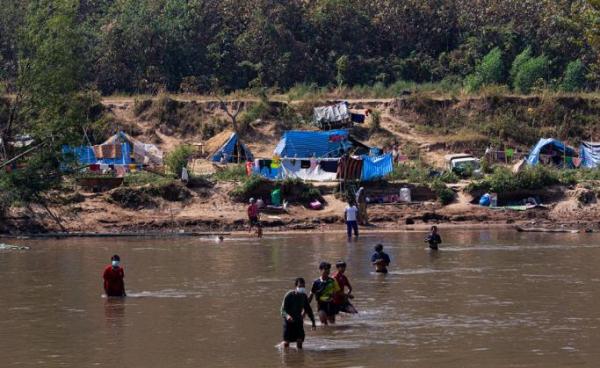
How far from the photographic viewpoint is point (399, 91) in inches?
2184

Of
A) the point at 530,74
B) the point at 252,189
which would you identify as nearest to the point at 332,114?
the point at 252,189

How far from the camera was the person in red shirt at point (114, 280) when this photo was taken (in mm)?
22734

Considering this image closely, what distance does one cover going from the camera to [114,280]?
2295cm

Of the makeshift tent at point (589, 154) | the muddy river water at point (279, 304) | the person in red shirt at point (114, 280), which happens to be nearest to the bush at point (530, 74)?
the makeshift tent at point (589, 154)

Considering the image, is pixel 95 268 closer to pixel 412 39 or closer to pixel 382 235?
pixel 382 235

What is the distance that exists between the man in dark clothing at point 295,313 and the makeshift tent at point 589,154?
31060mm

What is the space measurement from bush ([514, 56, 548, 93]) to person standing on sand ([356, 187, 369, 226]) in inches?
734

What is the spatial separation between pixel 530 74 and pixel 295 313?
4138 centimetres

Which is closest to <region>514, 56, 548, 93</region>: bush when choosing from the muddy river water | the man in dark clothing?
the muddy river water

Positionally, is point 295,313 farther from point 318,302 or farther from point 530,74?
point 530,74

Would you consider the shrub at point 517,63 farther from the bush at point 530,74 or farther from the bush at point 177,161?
the bush at point 177,161

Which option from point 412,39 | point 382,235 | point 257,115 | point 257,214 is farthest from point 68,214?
point 412,39

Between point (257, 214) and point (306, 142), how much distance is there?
1016 cm

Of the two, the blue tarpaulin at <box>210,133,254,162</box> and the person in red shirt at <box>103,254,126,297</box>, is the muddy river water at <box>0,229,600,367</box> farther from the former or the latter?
the blue tarpaulin at <box>210,133,254,162</box>
